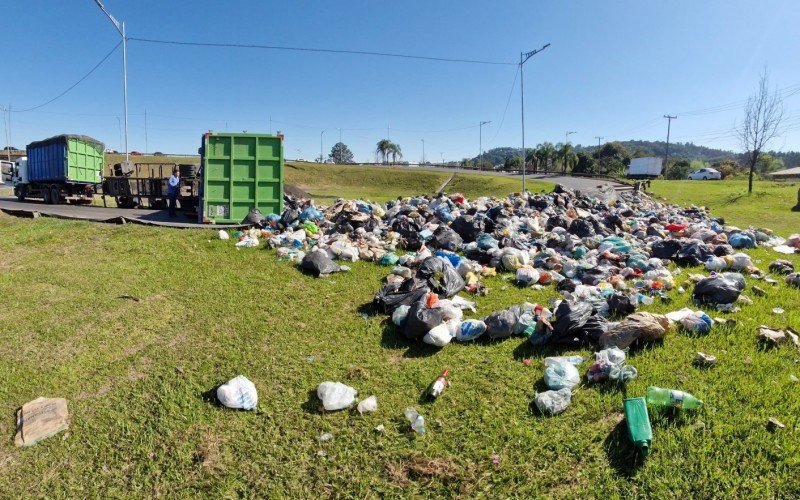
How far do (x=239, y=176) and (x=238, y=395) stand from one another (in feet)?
27.3

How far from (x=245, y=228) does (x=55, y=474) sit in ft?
25.1

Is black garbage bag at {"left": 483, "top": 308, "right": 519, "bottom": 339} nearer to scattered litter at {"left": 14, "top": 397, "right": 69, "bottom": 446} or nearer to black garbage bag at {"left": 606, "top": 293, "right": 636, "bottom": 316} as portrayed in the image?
black garbage bag at {"left": 606, "top": 293, "right": 636, "bottom": 316}

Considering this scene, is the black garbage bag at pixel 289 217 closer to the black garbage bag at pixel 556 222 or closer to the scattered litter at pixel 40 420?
the black garbage bag at pixel 556 222

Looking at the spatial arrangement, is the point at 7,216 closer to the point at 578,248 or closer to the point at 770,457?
the point at 578,248

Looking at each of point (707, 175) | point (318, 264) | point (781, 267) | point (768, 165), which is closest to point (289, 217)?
point (318, 264)

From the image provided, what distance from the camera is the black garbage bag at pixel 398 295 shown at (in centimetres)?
506

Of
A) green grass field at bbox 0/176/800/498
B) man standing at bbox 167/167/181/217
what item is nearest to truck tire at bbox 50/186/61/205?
man standing at bbox 167/167/181/217

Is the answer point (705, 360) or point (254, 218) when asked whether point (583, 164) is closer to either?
point (254, 218)

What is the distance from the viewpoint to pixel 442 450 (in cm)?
283

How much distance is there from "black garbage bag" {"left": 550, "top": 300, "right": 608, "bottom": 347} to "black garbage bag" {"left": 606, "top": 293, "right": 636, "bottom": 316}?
630mm

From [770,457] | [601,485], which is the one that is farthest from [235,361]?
[770,457]

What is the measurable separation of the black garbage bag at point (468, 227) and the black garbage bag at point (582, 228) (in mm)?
1844

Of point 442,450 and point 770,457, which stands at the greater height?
point 770,457

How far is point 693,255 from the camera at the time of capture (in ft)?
22.9
